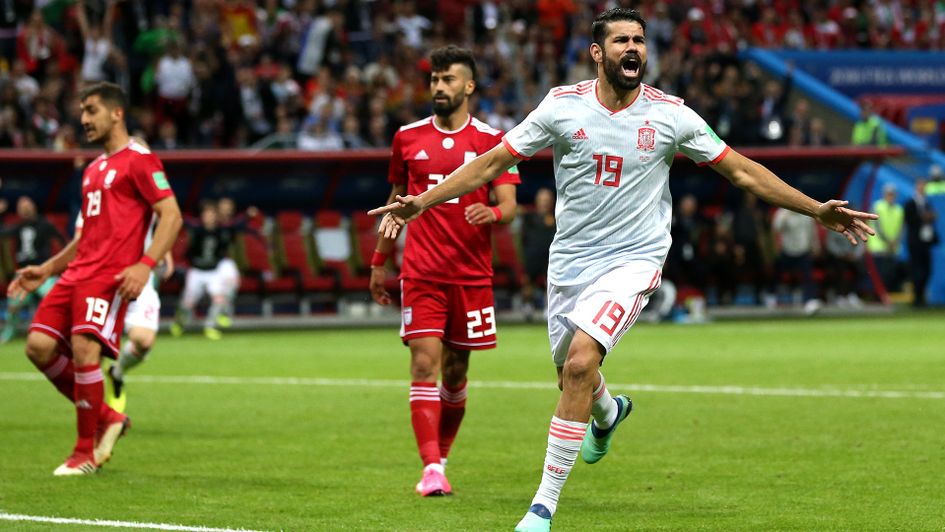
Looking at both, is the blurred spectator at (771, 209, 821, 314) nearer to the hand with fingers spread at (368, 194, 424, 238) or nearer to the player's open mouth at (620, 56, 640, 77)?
the player's open mouth at (620, 56, 640, 77)

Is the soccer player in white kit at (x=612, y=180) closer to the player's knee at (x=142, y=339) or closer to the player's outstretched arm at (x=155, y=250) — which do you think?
the player's outstretched arm at (x=155, y=250)

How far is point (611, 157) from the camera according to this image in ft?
26.0

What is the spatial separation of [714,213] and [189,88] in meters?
10.1

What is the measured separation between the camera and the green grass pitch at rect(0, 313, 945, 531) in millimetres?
8281

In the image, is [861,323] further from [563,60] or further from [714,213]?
[563,60]

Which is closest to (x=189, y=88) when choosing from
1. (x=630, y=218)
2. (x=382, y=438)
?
(x=382, y=438)

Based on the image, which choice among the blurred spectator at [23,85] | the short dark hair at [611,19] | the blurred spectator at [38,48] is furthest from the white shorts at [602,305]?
the blurred spectator at [38,48]

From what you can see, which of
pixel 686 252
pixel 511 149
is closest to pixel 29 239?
pixel 686 252

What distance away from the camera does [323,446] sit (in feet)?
37.3

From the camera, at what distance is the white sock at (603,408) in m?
8.70

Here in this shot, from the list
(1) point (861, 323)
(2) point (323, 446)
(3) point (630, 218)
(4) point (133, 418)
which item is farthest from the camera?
(1) point (861, 323)

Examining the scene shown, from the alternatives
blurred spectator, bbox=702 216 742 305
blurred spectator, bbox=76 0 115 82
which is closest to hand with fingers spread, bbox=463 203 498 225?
blurred spectator, bbox=76 0 115 82

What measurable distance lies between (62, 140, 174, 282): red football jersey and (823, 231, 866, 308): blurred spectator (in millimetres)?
21892

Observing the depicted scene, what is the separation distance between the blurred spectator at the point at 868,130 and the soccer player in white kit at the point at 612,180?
25145mm
